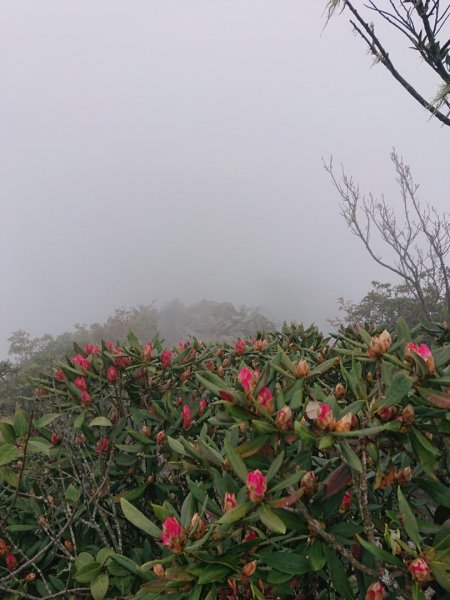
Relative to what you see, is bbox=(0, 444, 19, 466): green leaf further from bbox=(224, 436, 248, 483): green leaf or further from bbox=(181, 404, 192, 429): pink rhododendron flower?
bbox=(224, 436, 248, 483): green leaf

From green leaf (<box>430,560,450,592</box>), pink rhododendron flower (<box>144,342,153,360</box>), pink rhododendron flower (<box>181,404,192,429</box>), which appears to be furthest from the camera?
pink rhododendron flower (<box>144,342,153,360</box>)

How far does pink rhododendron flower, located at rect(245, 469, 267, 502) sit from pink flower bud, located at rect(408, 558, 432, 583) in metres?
0.36

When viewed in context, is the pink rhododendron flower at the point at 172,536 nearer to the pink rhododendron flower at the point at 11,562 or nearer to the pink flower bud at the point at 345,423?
the pink flower bud at the point at 345,423

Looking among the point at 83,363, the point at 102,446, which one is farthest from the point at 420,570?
the point at 83,363

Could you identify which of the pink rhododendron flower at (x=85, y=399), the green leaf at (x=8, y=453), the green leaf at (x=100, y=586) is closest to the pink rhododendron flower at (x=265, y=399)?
the green leaf at (x=100, y=586)

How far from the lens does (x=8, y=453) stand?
168 cm

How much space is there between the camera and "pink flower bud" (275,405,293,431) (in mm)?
1103

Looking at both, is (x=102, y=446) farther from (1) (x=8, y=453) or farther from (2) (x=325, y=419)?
(2) (x=325, y=419)

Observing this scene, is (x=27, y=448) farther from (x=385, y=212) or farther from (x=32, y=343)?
(x=32, y=343)

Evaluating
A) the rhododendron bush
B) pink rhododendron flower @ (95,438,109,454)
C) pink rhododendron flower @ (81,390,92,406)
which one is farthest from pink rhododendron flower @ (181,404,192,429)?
pink rhododendron flower @ (81,390,92,406)

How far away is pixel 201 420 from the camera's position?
6.59ft

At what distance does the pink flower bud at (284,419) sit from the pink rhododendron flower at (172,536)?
14.4 inches

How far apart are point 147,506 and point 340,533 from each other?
4.27 ft

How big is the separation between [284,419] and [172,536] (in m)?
0.41
